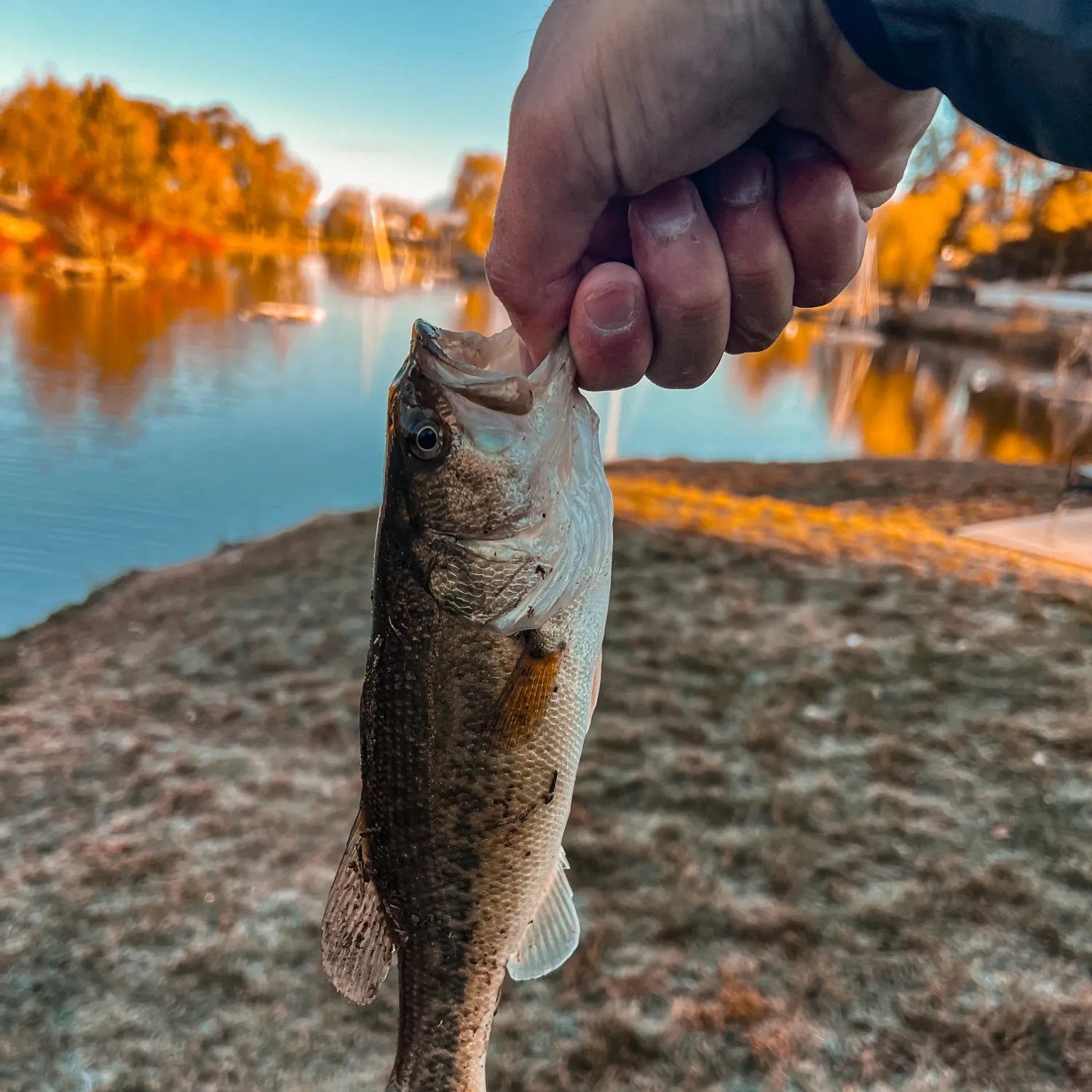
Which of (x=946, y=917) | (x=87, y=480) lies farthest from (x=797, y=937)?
(x=87, y=480)

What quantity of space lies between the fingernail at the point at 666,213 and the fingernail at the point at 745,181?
0.09 m

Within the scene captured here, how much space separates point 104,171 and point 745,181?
4514 centimetres

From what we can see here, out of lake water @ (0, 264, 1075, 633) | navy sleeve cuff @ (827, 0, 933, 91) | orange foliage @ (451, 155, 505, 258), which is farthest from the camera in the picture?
orange foliage @ (451, 155, 505, 258)

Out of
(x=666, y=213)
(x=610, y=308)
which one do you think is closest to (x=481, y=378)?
(x=610, y=308)

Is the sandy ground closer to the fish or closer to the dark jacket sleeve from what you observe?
the fish

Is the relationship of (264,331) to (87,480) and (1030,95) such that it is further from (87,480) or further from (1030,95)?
(1030,95)

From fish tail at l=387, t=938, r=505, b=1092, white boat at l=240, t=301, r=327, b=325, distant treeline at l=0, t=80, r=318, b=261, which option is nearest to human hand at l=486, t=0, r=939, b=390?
fish tail at l=387, t=938, r=505, b=1092

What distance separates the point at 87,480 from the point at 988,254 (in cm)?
2272

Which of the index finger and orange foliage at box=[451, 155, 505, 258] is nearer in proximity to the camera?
the index finger

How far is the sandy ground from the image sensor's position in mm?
3279

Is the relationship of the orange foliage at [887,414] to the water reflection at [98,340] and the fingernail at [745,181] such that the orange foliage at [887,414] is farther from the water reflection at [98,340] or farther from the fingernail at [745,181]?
the water reflection at [98,340]

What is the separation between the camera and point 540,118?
145 cm

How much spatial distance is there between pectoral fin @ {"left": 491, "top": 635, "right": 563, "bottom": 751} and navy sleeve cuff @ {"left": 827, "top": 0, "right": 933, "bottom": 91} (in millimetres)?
1203

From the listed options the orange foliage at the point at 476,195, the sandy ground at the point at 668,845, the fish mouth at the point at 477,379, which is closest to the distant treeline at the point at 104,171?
the orange foliage at the point at 476,195
